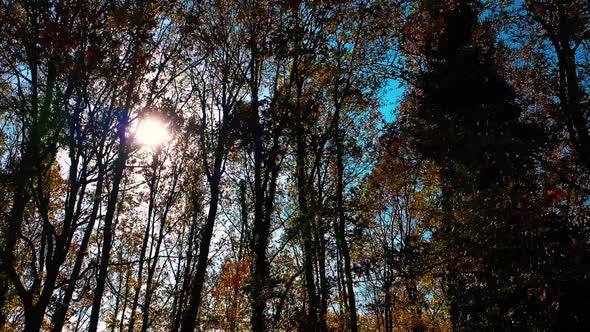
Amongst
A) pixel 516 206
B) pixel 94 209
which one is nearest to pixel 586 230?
pixel 516 206

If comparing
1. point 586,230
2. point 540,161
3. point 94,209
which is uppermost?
point 540,161

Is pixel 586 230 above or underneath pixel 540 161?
underneath

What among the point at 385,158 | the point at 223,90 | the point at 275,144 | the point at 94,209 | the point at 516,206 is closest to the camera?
the point at 516,206

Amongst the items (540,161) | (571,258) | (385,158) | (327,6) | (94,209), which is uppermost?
(327,6)

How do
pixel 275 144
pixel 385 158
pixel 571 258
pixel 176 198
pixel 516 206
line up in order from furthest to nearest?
pixel 176 198 → pixel 385 158 → pixel 275 144 → pixel 516 206 → pixel 571 258

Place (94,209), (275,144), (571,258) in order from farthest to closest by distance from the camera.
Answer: (275,144) < (94,209) < (571,258)

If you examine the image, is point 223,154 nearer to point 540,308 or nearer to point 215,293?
point 540,308

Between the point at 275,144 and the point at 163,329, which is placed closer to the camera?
the point at 275,144

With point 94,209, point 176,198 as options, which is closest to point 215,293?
point 176,198

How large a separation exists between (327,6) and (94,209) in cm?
857

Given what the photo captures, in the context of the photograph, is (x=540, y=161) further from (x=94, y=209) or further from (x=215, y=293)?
(x=215, y=293)

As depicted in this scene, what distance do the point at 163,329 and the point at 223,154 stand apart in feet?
47.5

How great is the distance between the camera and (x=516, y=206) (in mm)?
9109

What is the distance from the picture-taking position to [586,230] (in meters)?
9.39
